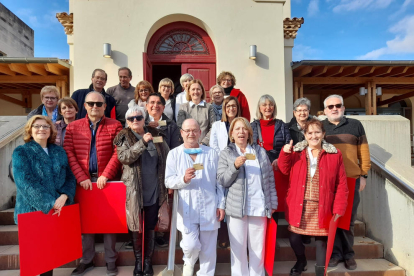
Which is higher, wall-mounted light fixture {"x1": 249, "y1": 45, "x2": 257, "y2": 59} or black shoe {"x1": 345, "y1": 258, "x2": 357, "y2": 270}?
wall-mounted light fixture {"x1": 249, "y1": 45, "x2": 257, "y2": 59}

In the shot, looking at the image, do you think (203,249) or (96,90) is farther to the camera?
(96,90)

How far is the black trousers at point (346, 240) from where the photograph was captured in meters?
3.32

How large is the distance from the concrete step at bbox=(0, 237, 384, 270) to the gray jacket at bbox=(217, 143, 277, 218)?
107 centimetres

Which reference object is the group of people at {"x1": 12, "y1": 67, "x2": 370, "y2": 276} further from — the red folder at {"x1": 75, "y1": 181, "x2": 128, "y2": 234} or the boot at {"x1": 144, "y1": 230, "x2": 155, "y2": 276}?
the red folder at {"x1": 75, "y1": 181, "x2": 128, "y2": 234}

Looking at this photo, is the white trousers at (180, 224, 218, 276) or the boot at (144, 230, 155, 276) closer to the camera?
the white trousers at (180, 224, 218, 276)

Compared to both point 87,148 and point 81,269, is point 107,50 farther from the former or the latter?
point 81,269

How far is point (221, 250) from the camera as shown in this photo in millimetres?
3521

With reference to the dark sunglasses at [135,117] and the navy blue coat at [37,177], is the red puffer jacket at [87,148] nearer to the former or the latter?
the navy blue coat at [37,177]

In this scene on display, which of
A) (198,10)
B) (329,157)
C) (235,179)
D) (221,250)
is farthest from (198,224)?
(198,10)

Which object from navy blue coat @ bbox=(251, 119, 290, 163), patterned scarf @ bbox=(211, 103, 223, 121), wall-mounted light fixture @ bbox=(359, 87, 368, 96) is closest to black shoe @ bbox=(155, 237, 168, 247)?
navy blue coat @ bbox=(251, 119, 290, 163)

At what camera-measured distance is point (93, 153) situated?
318cm

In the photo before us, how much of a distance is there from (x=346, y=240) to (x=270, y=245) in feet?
4.15

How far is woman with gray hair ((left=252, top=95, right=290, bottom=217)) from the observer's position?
348 cm

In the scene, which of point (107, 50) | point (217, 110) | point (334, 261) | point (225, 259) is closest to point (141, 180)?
point (225, 259)
